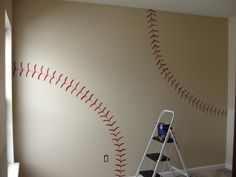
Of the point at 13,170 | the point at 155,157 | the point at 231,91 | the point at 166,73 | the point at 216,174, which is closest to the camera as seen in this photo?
the point at 13,170

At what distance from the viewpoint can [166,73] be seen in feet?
12.0

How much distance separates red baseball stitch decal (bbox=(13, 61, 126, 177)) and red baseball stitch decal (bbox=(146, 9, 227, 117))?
1.03 meters

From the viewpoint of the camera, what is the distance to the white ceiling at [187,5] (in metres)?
3.13

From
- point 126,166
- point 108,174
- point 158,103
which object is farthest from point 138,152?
point 158,103

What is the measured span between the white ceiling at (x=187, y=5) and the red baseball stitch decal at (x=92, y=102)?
1056 mm

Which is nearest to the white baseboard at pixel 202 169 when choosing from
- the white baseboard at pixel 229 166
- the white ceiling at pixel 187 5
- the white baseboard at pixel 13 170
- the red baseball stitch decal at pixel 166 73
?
the white baseboard at pixel 229 166

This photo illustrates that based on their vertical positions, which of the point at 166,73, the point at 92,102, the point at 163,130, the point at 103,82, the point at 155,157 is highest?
the point at 166,73

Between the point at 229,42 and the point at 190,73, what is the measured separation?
886 millimetres

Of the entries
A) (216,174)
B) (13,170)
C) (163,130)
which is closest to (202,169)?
(216,174)

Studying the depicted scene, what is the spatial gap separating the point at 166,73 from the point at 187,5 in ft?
3.21

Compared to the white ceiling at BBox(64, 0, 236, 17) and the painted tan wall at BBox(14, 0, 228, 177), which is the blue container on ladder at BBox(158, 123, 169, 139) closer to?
the painted tan wall at BBox(14, 0, 228, 177)

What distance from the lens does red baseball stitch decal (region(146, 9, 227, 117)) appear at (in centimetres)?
354

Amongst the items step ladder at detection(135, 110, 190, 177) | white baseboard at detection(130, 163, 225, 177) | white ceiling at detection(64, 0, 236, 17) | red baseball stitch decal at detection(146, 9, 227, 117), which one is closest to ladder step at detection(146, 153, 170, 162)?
step ladder at detection(135, 110, 190, 177)

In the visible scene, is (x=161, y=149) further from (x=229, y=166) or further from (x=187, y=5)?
(x=187, y=5)
